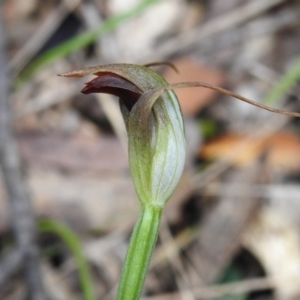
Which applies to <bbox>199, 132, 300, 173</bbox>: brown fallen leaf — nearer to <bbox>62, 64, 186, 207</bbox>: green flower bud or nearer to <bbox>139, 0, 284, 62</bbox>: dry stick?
<bbox>139, 0, 284, 62</bbox>: dry stick

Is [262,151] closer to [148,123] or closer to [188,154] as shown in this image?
[188,154]

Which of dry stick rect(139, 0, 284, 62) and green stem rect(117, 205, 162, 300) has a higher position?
dry stick rect(139, 0, 284, 62)

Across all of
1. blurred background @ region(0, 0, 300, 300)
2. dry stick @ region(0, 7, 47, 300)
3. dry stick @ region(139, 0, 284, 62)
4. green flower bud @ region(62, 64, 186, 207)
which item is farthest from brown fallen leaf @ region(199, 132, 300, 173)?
green flower bud @ region(62, 64, 186, 207)

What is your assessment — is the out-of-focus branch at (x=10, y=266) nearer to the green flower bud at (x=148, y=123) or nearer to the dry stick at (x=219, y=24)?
the green flower bud at (x=148, y=123)

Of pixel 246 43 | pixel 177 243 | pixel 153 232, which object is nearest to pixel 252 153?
pixel 177 243

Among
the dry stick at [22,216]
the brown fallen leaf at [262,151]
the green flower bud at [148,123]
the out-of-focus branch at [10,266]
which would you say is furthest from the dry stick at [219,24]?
the green flower bud at [148,123]

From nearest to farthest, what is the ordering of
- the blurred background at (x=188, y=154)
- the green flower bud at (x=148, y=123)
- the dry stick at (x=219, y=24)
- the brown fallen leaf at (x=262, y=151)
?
1. the green flower bud at (x=148, y=123)
2. the blurred background at (x=188, y=154)
3. the brown fallen leaf at (x=262, y=151)
4. the dry stick at (x=219, y=24)
